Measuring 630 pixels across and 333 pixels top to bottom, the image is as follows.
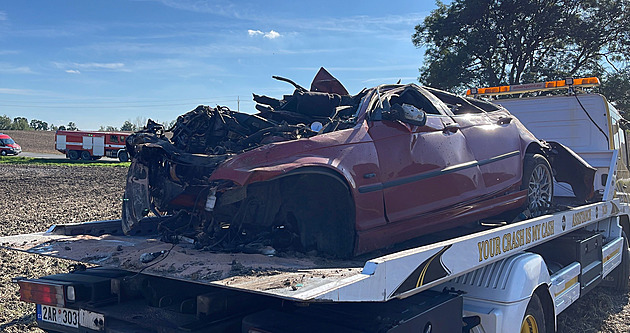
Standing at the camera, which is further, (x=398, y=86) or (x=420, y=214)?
(x=398, y=86)

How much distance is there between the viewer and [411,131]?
4.16 m

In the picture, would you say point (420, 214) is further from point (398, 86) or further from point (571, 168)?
point (571, 168)

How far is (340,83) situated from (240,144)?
57.6 inches

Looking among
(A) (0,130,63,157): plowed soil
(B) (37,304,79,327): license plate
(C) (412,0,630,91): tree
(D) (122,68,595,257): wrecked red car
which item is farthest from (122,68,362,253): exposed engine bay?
(A) (0,130,63,157): plowed soil

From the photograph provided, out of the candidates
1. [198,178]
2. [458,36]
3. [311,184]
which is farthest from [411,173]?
[458,36]

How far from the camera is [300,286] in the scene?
2.63 meters

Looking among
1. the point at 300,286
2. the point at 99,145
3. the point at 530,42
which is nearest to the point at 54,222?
the point at 300,286

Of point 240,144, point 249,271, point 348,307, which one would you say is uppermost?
point 240,144

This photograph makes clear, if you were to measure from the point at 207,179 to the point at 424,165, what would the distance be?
1.66m

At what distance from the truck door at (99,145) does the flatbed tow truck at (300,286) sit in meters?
36.2

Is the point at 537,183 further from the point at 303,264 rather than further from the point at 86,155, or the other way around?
the point at 86,155

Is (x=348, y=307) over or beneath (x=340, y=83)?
beneath

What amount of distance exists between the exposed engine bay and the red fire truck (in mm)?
36663

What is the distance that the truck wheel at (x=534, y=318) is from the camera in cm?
420
